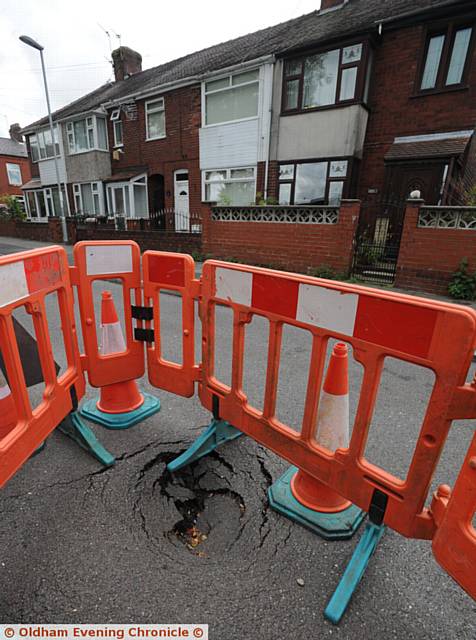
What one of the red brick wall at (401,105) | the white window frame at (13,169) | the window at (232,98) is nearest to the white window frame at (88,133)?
the window at (232,98)

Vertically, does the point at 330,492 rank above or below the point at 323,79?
below

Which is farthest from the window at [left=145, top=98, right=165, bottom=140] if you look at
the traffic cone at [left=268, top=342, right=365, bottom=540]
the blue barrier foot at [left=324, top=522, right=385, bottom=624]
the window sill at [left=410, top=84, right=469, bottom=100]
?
the blue barrier foot at [left=324, top=522, right=385, bottom=624]

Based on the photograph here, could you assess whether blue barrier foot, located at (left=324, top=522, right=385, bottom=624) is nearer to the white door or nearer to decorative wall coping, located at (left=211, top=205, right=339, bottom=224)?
decorative wall coping, located at (left=211, top=205, right=339, bottom=224)

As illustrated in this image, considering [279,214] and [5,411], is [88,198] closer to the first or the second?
[279,214]

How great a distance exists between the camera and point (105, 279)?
102 inches

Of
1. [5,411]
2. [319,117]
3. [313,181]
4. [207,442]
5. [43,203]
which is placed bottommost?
[207,442]

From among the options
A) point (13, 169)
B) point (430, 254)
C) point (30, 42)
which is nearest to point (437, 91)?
point (430, 254)

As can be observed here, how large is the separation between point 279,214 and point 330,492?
846cm

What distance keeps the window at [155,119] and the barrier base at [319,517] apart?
17856 mm

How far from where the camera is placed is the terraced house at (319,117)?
10.1 meters

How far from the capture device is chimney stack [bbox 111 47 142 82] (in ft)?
69.4

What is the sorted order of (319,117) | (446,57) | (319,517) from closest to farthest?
(319,517), (446,57), (319,117)

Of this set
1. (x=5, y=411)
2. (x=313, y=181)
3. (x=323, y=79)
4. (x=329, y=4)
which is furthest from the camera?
(x=329, y=4)

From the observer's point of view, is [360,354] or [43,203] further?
[43,203]
